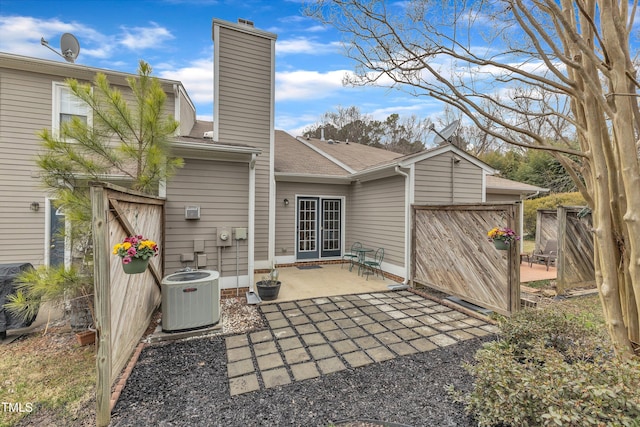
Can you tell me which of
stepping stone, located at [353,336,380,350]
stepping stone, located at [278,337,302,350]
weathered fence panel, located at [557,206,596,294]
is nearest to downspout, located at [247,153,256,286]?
stepping stone, located at [278,337,302,350]

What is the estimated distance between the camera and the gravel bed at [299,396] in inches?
86.9

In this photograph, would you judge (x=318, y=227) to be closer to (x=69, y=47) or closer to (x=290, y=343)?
(x=290, y=343)

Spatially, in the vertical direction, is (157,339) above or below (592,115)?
below

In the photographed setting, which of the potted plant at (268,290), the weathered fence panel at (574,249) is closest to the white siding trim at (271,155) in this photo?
the potted plant at (268,290)

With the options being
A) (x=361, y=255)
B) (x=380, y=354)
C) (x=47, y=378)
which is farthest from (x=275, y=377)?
(x=361, y=255)

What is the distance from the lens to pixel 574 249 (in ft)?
19.2

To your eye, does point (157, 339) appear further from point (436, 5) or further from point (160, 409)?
point (436, 5)

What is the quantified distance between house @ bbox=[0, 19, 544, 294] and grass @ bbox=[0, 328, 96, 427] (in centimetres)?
179

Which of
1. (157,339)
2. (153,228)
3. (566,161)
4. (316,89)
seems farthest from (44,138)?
(316,89)

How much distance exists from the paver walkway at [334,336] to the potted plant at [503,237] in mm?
1234

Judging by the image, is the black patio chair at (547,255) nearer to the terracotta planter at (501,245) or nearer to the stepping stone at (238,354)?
the terracotta planter at (501,245)

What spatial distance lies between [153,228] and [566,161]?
530cm

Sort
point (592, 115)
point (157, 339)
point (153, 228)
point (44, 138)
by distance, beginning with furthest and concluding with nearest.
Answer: point (153, 228), point (157, 339), point (44, 138), point (592, 115)

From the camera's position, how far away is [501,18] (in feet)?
9.57
